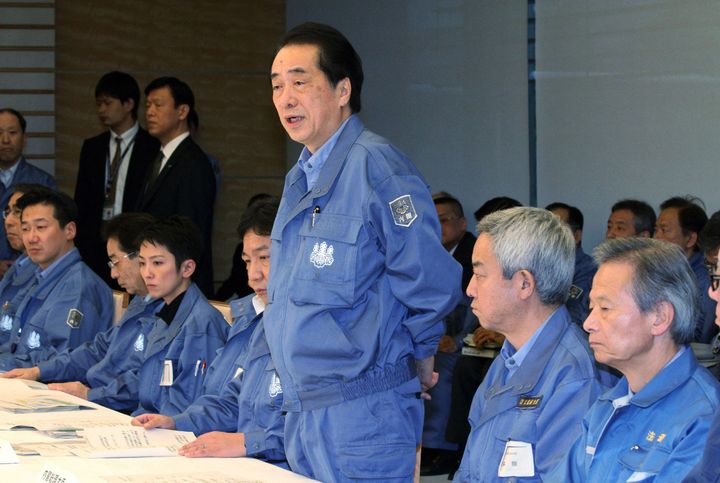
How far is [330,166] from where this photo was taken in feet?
8.13

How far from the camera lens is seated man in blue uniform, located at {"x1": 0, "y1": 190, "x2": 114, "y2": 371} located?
450 centimetres

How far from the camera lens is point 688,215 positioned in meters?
4.74

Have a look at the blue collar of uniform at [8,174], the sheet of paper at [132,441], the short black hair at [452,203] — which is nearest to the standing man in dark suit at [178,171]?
the blue collar of uniform at [8,174]

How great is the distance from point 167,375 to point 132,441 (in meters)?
0.88

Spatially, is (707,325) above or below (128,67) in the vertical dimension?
below

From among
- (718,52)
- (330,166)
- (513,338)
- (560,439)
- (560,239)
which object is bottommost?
(560,439)

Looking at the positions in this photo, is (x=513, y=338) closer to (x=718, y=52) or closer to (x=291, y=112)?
(x=291, y=112)

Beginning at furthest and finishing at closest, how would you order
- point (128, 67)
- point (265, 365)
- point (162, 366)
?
point (128, 67) → point (162, 366) → point (265, 365)

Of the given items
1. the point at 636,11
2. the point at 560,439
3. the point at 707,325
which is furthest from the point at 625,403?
the point at 636,11

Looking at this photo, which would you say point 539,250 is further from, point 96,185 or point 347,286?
point 96,185

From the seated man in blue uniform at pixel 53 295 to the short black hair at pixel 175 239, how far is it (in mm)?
818

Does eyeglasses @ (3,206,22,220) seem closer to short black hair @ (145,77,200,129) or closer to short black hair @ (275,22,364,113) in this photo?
short black hair @ (145,77,200,129)

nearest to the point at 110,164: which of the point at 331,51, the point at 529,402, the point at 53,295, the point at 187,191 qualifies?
the point at 187,191

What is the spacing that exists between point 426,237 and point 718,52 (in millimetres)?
3016
